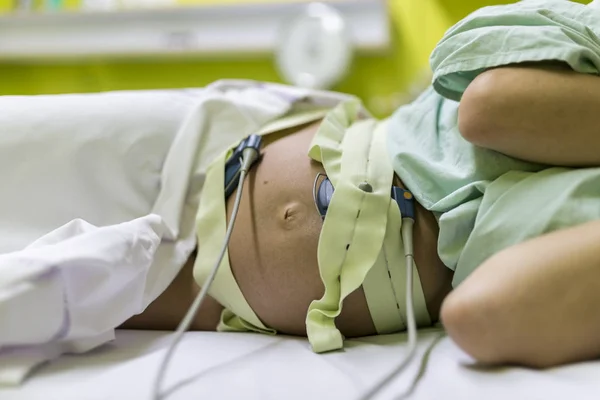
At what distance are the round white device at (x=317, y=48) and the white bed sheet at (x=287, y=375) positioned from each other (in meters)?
1.24

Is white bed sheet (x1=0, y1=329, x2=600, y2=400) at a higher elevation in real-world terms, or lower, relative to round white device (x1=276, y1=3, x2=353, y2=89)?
lower

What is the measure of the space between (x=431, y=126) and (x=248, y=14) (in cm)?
128

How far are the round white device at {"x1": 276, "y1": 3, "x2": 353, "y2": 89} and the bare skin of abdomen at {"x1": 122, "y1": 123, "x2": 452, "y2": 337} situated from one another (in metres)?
1.05

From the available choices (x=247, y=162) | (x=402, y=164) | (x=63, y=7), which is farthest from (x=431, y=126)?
(x=63, y=7)

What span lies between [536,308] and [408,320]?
0.10 metres

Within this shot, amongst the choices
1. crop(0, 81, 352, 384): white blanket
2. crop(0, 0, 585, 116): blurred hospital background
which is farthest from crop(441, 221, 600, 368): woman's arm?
crop(0, 0, 585, 116): blurred hospital background

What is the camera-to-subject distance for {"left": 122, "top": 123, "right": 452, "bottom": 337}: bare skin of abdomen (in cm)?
61

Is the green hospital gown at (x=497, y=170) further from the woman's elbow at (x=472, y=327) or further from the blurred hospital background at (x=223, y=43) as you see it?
the blurred hospital background at (x=223, y=43)

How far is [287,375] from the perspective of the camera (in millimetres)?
493

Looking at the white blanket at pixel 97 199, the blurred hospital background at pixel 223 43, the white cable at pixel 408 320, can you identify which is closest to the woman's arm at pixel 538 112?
the white cable at pixel 408 320

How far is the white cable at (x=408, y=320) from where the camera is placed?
0.41 metres

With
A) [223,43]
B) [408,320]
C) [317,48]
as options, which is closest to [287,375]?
[408,320]

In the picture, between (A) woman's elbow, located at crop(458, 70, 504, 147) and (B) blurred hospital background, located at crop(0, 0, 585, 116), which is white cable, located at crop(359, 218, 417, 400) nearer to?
(A) woman's elbow, located at crop(458, 70, 504, 147)

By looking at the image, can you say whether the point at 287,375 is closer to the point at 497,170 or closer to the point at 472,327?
the point at 472,327
